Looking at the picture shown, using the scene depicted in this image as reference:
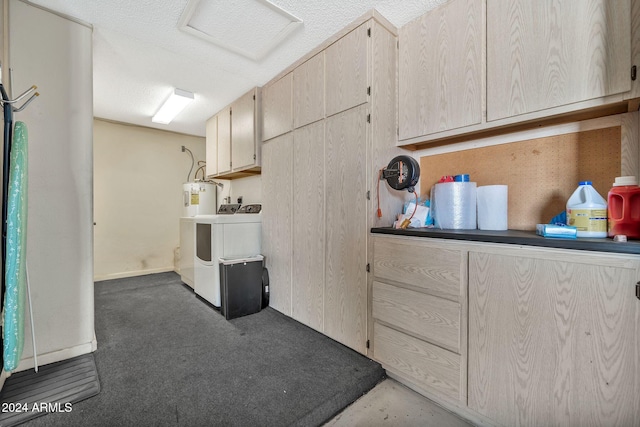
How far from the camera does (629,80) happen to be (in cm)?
112

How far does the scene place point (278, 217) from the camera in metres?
2.58

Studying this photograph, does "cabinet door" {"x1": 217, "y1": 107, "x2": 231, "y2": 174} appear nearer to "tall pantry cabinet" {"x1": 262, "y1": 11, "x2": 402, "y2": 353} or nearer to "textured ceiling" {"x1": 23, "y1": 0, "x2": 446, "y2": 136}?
"textured ceiling" {"x1": 23, "y1": 0, "x2": 446, "y2": 136}

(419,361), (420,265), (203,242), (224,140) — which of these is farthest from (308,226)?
(224,140)

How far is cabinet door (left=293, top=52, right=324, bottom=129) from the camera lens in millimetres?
2123

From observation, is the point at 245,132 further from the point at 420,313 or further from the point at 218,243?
the point at 420,313

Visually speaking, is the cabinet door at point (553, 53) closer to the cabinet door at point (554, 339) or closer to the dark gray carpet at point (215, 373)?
the cabinet door at point (554, 339)

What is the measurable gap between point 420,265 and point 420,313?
0.86 feet

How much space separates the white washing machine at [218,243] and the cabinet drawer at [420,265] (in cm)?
154

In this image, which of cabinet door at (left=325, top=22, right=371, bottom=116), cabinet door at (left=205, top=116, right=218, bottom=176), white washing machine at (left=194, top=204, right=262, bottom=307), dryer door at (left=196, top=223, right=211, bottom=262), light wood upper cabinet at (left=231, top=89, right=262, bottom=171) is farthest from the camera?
cabinet door at (left=205, top=116, right=218, bottom=176)

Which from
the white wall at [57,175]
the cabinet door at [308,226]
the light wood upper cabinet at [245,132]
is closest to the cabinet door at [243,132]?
the light wood upper cabinet at [245,132]

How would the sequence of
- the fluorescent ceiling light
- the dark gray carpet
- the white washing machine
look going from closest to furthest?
the dark gray carpet < the white washing machine < the fluorescent ceiling light

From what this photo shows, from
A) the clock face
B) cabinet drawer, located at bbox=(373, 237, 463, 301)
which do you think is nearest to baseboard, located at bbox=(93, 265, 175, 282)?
cabinet drawer, located at bbox=(373, 237, 463, 301)

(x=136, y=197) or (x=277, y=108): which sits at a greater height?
(x=277, y=108)

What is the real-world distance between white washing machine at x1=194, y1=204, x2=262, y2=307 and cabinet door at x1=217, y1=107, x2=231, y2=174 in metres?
0.86
